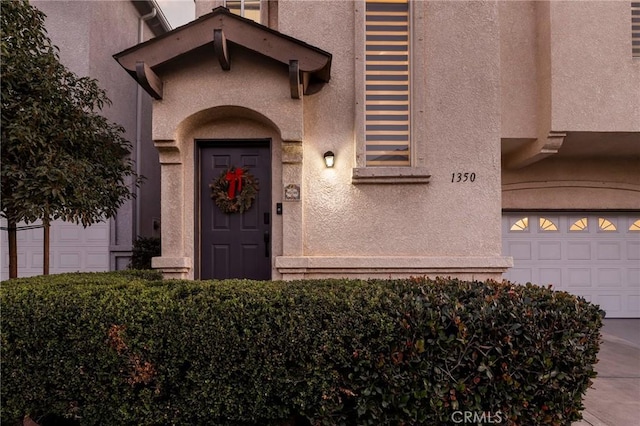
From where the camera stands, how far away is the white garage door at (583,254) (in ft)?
24.3

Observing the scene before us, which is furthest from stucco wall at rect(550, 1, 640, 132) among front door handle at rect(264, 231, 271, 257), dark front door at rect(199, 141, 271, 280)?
front door handle at rect(264, 231, 271, 257)

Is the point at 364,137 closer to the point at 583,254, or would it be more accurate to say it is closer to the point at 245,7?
the point at 245,7

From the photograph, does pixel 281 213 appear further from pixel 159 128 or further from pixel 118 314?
pixel 118 314

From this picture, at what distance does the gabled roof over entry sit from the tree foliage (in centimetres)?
92

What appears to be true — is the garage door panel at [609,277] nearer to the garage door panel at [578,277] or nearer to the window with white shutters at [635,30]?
the garage door panel at [578,277]

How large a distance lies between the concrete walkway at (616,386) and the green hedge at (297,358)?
1.08 metres

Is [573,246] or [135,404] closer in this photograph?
[135,404]

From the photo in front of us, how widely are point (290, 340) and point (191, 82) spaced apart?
370 centimetres

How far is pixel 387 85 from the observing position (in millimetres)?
5160

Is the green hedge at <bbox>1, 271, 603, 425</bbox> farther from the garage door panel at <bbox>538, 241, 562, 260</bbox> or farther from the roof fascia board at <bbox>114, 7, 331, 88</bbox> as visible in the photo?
the garage door panel at <bbox>538, 241, 562, 260</bbox>

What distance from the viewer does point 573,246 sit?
293 inches

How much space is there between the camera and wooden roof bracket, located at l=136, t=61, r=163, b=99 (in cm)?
443

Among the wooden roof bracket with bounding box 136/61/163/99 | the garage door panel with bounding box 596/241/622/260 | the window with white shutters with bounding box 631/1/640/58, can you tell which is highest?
the window with white shutters with bounding box 631/1/640/58

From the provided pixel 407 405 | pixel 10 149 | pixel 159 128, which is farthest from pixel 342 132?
pixel 10 149
